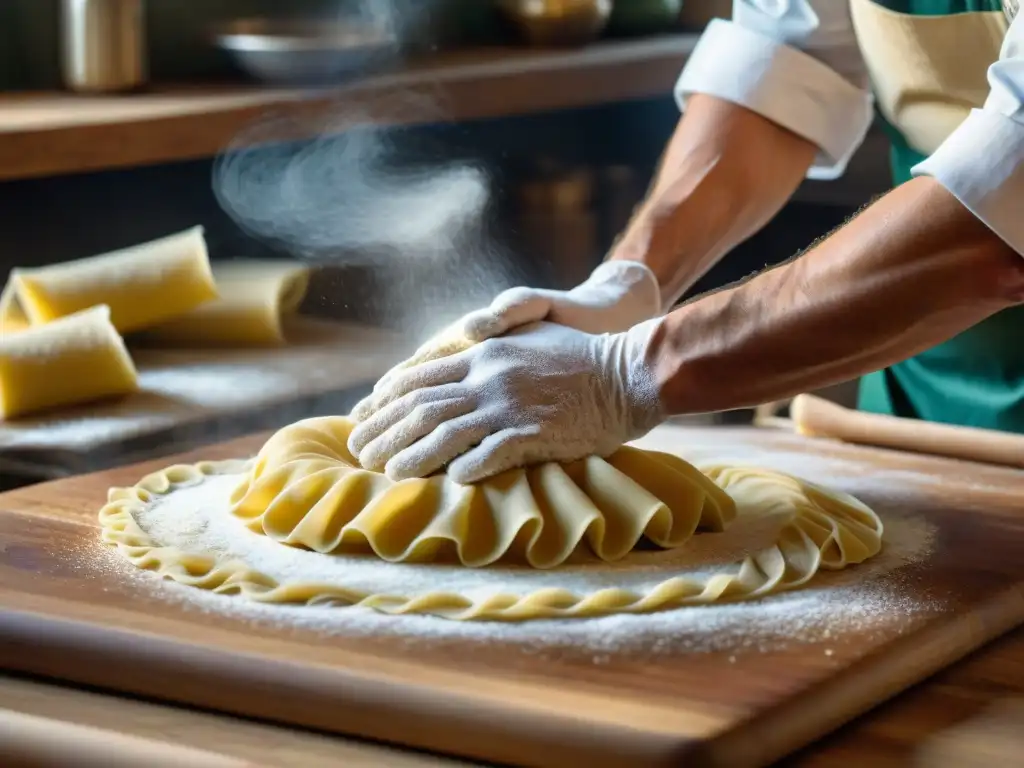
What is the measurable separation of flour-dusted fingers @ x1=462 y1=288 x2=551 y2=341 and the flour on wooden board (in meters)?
0.28

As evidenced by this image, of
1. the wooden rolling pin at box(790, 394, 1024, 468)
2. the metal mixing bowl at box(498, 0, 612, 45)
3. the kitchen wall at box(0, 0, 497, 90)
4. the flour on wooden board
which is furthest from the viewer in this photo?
the metal mixing bowl at box(498, 0, 612, 45)

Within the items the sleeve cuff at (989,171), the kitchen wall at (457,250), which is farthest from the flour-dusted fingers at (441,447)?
the kitchen wall at (457,250)

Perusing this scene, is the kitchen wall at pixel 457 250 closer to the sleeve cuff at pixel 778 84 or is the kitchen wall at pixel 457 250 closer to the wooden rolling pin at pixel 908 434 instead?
the sleeve cuff at pixel 778 84

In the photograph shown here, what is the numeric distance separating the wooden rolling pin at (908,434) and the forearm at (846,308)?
41 centimetres

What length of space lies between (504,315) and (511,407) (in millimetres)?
142

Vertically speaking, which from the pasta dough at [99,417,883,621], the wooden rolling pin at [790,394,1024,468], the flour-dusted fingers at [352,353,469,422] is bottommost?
the wooden rolling pin at [790,394,1024,468]

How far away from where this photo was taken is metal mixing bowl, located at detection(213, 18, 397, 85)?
2920 mm

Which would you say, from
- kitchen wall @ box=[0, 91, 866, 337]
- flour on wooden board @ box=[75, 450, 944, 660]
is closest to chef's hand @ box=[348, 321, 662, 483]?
flour on wooden board @ box=[75, 450, 944, 660]

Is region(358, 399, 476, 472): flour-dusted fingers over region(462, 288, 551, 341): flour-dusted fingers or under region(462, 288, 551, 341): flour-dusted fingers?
under

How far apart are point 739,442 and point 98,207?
1475 millimetres

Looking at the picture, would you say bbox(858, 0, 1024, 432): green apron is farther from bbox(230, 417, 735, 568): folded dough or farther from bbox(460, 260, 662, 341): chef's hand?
bbox(230, 417, 735, 568): folded dough

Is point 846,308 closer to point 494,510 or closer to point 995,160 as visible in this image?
point 995,160

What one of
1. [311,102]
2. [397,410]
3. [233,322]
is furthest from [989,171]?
[311,102]

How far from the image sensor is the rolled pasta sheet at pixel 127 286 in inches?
90.7
